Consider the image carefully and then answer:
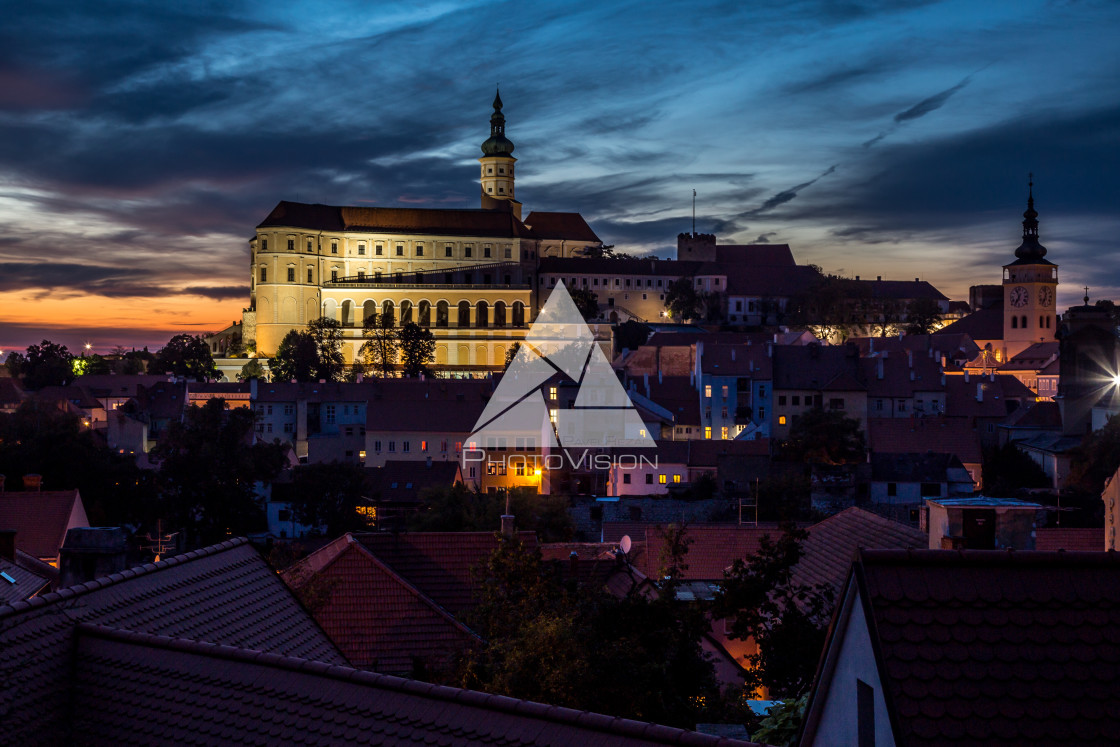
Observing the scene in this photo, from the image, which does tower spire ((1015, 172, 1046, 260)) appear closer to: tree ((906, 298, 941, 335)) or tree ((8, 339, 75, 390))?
tree ((906, 298, 941, 335))

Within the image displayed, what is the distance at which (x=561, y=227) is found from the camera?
128 metres

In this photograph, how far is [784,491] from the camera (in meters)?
39.9

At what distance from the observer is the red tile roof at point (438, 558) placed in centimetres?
1355

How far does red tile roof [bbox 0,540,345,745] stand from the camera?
5512 millimetres

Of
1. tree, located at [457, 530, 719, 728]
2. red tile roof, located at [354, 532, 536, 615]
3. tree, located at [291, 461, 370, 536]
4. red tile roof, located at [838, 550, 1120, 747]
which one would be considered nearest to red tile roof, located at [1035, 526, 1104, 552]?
red tile roof, located at [354, 532, 536, 615]

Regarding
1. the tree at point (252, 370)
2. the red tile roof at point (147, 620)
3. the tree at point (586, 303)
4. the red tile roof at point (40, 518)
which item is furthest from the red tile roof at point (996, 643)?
the tree at point (586, 303)

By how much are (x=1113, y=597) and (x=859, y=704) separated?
3.24 ft

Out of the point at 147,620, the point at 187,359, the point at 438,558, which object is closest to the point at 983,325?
the point at 187,359

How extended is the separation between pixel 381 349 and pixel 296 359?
770 centimetres

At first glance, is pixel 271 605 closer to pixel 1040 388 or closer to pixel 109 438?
pixel 109 438

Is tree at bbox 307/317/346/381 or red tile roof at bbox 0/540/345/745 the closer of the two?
red tile roof at bbox 0/540/345/745

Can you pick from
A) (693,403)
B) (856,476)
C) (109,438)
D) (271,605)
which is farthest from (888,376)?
(271,605)

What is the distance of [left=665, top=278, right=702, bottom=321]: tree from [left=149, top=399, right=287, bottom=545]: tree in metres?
75.2

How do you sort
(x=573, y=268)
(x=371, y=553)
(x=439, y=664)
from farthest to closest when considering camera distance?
(x=573, y=268) < (x=371, y=553) < (x=439, y=664)
